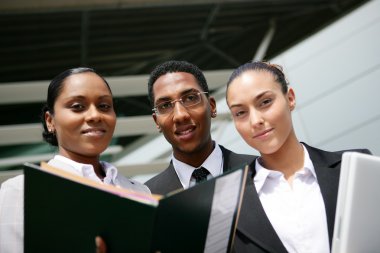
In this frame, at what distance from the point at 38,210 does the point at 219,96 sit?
823 cm

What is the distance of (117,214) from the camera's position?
5.62 ft

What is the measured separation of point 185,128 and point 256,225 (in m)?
0.99

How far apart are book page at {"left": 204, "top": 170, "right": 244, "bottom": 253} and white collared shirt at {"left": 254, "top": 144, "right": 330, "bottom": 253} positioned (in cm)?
49

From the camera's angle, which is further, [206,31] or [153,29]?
[206,31]

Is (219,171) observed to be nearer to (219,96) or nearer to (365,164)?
(365,164)

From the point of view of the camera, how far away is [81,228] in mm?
1791

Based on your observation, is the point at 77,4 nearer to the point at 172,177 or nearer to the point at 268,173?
the point at 172,177

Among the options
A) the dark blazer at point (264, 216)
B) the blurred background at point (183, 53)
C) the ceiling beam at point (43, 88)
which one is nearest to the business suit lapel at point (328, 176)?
the dark blazer at point (264, 216)

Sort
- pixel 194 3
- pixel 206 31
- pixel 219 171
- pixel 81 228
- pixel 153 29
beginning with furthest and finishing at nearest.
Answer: pixel 206 31, pixel 153 29, pixel 194 3, pixel 219 171, pixel 81 228

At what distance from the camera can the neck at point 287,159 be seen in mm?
2609

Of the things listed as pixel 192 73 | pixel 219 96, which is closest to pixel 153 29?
pixel 219 96

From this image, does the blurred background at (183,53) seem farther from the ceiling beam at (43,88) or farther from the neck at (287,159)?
the neck at (287,159)

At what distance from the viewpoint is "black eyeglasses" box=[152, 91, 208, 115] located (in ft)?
10.5

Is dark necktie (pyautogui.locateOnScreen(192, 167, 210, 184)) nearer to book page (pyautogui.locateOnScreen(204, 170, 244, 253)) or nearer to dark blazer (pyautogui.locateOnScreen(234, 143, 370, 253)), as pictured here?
dark blazer (pyautogui.locateOnScreen(234, 143, 370, 253))
